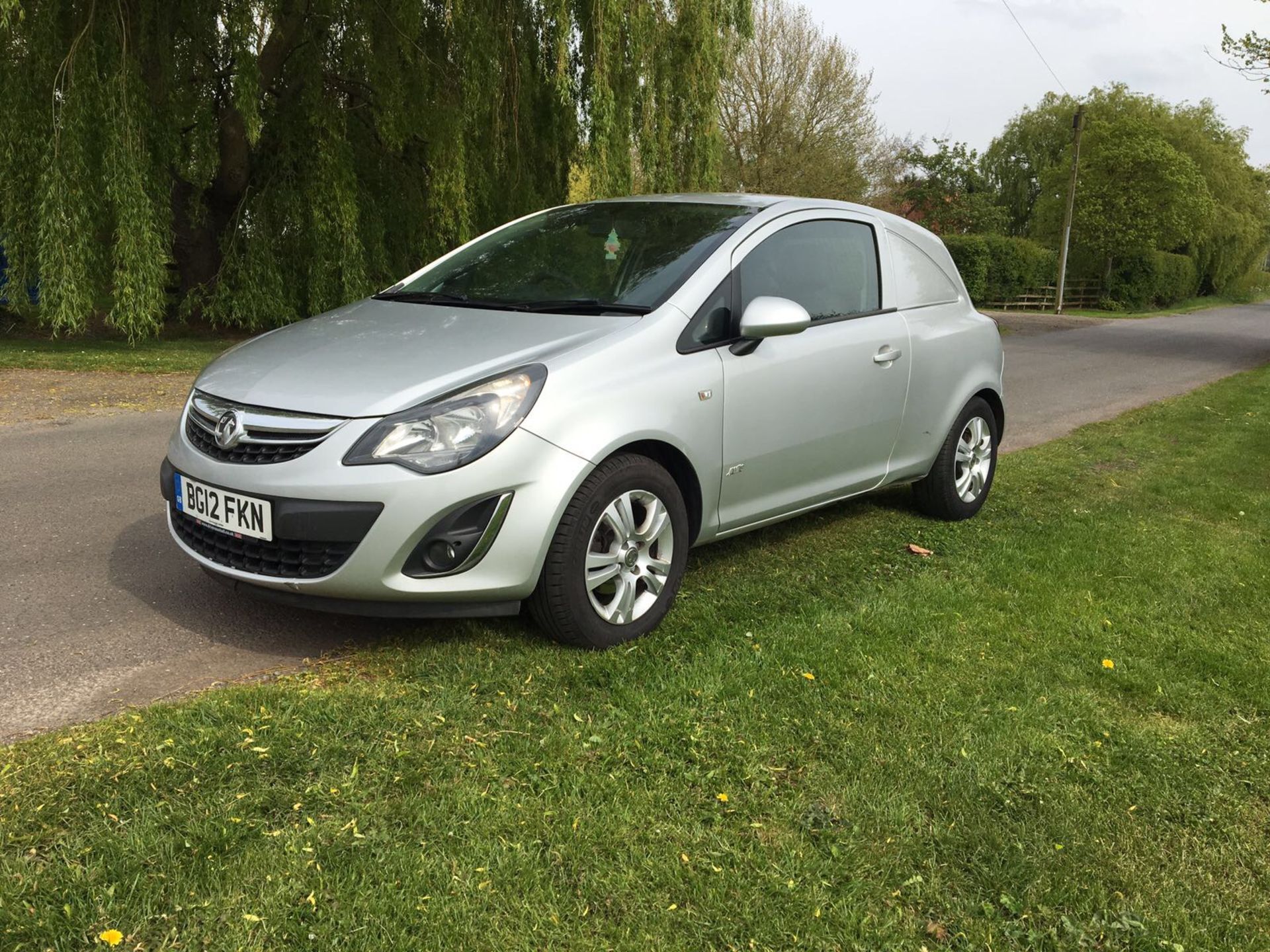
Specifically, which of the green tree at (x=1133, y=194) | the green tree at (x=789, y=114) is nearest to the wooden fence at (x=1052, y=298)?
the green tree at (x=1133, y=194)

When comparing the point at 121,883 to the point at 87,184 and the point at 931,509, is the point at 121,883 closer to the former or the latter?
the point at 931,509

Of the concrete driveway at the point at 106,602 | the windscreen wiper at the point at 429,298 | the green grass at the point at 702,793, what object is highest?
the windscreen wiper at the point at 429,298

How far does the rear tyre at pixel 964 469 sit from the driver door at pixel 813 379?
67cm

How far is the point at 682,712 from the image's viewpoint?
11.4ft

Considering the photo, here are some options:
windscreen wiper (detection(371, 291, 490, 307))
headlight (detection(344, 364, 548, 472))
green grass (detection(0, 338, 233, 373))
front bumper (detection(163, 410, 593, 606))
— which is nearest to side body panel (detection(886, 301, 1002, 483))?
windscreen wiper (detection(371, 291, 490, 307))

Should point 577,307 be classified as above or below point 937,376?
above

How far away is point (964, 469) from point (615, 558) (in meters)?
2.92

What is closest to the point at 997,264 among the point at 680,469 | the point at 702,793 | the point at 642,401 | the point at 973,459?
the point at 973,459

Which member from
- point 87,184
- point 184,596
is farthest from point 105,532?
point 87,184

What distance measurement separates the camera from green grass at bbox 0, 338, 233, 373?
37.8ft

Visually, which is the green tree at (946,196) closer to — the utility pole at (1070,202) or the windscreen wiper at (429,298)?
the utility pole at (1070,202)

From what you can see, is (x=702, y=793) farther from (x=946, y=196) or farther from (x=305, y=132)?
(x=946, y=196)

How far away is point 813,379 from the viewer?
4699 mm

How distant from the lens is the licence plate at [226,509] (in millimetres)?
3580
